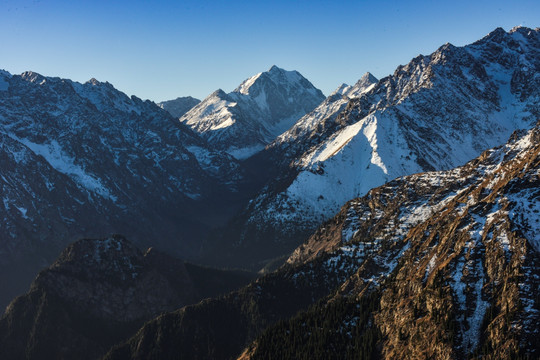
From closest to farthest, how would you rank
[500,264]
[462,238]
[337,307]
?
[500,264] → [462,238] → [337,307]

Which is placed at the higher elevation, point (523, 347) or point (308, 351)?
point (308, 351)

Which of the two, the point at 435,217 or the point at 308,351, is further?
the point at 435,217

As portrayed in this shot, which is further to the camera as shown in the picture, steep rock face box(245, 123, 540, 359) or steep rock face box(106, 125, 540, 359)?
steep rock face box(106, 125, 540, 359)

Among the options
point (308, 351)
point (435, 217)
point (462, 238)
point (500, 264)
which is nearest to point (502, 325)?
point (500, 264)

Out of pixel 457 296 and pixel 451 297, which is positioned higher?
pixel 451 297

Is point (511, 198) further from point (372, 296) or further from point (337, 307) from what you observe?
point (337, 307)

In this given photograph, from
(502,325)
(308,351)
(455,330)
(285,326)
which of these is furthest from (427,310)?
(285,326)

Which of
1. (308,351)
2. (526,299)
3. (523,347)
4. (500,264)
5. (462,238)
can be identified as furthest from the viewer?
(308,351)

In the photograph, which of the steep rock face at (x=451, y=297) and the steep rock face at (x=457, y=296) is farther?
the steep rock face at (x=451, y=297)

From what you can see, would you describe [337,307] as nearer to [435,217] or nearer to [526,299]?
[435,217]
